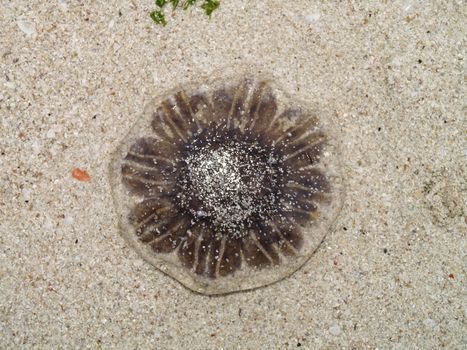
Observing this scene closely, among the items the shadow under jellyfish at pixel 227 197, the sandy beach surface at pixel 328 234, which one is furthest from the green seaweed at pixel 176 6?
the shadow under jellyfish at pixel 227 197

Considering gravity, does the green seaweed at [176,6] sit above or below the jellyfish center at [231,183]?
above

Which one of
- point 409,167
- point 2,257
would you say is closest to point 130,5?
point 2,257

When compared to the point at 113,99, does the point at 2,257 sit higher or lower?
lower

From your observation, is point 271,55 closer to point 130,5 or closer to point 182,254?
point 130,5

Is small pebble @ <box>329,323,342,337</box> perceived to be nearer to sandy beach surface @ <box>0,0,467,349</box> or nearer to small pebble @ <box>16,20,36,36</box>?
sandy beach surface @ <box>0,0,467,349</box>

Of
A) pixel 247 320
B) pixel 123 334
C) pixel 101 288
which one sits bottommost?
pixel 247 320

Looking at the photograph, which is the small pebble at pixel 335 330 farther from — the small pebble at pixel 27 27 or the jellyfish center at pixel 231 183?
the small pebble at pixel 27 27

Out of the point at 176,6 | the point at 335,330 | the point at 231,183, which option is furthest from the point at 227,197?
the point at 176,6
